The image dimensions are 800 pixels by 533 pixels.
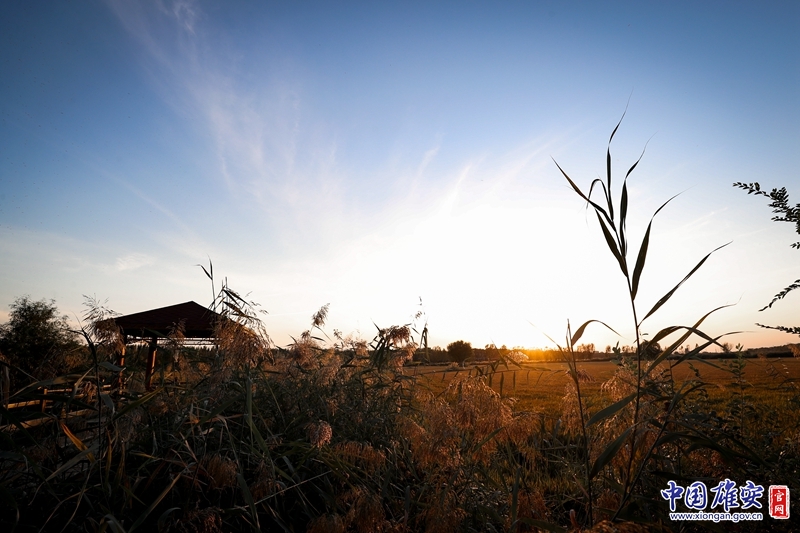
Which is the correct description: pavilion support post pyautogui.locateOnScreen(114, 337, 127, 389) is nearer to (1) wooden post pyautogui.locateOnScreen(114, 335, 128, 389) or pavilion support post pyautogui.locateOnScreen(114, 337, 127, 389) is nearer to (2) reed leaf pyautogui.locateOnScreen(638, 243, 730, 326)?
(1) wooden post pyautogui.locateOnScreen(114, 335, 128, 389)

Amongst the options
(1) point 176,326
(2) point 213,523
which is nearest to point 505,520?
(2) point 213,523

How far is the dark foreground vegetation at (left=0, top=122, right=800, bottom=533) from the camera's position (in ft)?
6.59

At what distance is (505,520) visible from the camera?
2.48 m

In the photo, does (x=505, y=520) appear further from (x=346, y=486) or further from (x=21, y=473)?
(x=21, y=473)

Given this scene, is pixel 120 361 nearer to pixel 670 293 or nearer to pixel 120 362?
pixel 120 362

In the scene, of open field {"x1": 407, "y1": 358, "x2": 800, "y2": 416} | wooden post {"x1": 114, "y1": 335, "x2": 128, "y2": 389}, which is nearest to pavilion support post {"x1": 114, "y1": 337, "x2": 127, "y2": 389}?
wooden post {"x1": 114, "y1": 335, "x2": 128, "y2": 389}

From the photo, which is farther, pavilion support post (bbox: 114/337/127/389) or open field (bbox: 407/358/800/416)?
pavilion support post (bbox: 114/337/127/389)

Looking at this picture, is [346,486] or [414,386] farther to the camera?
[414,386]

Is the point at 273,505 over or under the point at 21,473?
under

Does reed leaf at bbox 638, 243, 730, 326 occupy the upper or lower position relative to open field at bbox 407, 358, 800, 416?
upper

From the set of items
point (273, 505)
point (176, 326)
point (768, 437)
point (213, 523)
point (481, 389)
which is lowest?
point (273, 505)

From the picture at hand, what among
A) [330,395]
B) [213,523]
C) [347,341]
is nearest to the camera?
[213,523]

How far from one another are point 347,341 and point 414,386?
1.13 metres

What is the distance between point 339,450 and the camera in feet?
8.74
